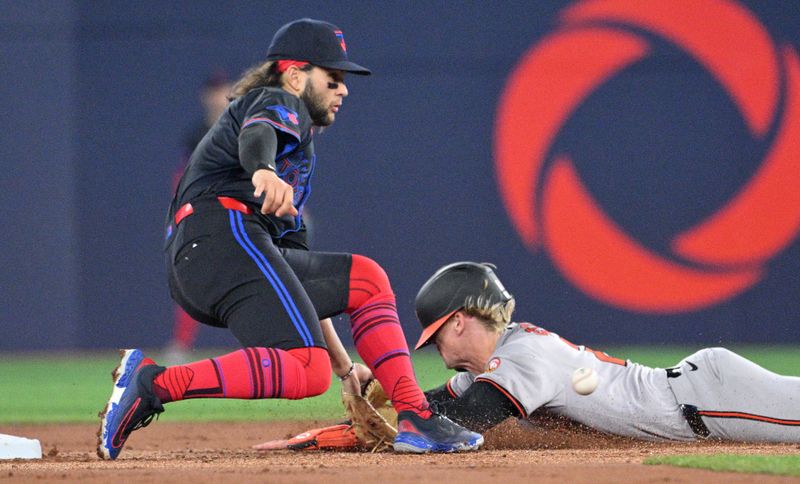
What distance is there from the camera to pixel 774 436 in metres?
4.25

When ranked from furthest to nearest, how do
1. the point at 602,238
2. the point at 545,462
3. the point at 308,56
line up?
1. the point at 602,238
2. the point at 308,56
3. the point at 545,462

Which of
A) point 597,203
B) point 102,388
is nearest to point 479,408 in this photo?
point 102,388

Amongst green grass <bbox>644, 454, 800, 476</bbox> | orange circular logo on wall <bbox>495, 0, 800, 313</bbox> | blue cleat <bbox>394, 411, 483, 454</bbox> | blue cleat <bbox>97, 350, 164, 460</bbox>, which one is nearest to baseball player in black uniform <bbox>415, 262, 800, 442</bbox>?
blue cleat <bbox>394, 411, 483, 454</bbox>

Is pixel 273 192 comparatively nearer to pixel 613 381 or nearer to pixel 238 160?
pixel 238 160

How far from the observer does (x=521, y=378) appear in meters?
3.96

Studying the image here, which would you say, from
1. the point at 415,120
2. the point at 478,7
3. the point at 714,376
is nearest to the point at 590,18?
the point at 478,7

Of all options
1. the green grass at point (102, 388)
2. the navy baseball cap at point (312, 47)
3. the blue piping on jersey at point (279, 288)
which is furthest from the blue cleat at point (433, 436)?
the green grass at point (102, 388)

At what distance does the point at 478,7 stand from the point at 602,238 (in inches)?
91.4

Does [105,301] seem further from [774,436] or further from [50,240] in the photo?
[774,436]

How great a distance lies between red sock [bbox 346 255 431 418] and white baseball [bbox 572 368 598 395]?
0.52 m

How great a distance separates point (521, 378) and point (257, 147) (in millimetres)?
1171

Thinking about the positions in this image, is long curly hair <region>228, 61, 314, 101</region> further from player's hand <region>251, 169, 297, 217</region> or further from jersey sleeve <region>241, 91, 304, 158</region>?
player's hand <region>251, 169, 297, 217</region>

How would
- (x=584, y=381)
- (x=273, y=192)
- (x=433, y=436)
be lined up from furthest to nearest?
(x=584, y=381) < (x=433, y=436) < (x=273, y=192)

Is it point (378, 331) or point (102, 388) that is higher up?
point (378, 331)
